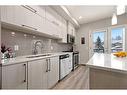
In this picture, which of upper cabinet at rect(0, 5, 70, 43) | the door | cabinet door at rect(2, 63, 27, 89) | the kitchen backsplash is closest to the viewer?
cabinet door at rect(2, 63, 27, 89)

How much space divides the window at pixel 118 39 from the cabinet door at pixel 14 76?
5.53m

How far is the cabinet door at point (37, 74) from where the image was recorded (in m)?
2.03

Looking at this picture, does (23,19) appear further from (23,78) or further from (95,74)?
(95,74)

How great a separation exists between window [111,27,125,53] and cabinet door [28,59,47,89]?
4.83 meters

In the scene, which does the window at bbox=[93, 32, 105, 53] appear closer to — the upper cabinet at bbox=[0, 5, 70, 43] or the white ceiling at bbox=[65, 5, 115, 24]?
the white ceiling at bbox=[65, 5, 115, 24]

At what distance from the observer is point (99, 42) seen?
22.5 feet

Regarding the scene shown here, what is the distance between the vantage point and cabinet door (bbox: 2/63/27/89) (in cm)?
147

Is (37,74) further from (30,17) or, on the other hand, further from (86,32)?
(86,32)

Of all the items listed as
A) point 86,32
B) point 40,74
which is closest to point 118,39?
point 86,32

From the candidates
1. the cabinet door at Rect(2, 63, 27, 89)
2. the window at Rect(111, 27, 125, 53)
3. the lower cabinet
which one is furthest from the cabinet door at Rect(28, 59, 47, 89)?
the window at Rect(111, 27, 125, 53)

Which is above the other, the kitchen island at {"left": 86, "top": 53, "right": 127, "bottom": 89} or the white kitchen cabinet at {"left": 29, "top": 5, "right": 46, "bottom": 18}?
the white kitchen cabinet at {"left": 29, "top": 5, "right": 46, "bottom": 18}

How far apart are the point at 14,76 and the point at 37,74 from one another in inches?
26.1

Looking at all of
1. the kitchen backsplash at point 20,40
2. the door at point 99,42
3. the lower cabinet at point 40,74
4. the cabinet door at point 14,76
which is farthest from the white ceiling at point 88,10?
the cabinet door at point 14,76

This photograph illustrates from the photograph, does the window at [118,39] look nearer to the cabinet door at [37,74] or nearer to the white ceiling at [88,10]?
the white ceiling at [88,10]
